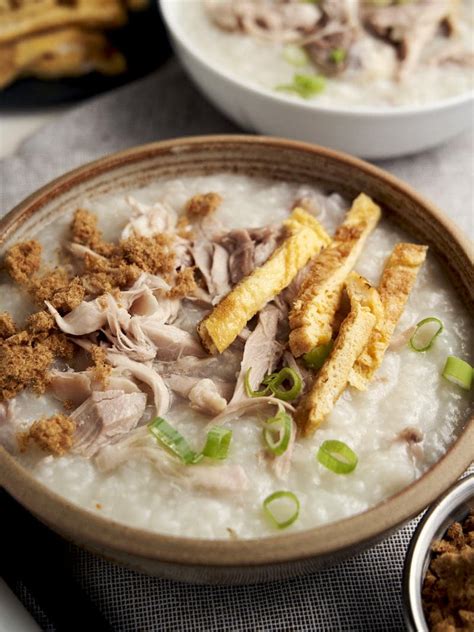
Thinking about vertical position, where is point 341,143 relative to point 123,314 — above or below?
below

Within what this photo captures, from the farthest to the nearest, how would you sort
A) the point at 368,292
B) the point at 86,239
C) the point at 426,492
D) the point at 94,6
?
the point at 94,6 < the point at 86,239 < the point at 368,292 < the point at 426,492

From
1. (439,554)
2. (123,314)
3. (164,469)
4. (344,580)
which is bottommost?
(344,580)

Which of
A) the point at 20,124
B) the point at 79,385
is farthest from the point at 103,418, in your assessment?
the point at 20,124

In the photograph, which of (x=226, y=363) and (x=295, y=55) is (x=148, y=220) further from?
(x=295, y=55)

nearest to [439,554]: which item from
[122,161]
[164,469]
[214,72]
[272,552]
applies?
[272,552]

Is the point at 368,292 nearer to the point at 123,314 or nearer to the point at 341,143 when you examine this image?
the point at 123,314

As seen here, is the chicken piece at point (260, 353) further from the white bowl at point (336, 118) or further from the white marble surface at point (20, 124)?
the white marble surface at point (20, 124)
